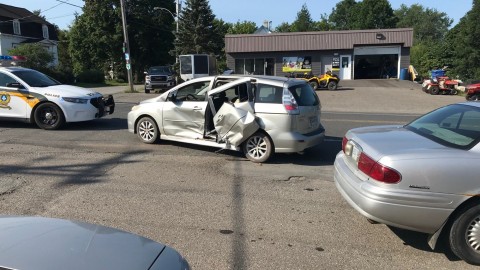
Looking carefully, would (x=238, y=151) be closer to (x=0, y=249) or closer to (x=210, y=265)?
(x=210, y=265)

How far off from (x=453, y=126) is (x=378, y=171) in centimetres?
134

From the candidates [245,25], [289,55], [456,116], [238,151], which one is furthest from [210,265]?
[245,25]

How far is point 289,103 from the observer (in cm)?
791

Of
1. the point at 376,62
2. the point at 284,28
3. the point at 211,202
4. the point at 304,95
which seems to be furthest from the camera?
the point at 284,28

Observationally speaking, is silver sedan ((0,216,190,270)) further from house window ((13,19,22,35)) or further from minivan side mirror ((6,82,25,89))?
house window ((13,19,22,35))

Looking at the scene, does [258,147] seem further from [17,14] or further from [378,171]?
[17,14]

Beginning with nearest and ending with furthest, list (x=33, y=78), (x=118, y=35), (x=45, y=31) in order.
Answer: (x=33, y=78) < (x=118, y=35) < (x=45, y=31)

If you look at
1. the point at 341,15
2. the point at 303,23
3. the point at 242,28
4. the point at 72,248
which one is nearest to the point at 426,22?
the point at 341,15

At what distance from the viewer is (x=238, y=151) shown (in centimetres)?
887

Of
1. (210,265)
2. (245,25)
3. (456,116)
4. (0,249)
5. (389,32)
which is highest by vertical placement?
(245,25)

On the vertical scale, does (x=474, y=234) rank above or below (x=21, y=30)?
below

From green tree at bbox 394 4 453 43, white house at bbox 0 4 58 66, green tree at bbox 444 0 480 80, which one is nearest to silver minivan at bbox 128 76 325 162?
green tree at bbox 444 0 480 80

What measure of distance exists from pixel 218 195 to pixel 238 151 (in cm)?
286

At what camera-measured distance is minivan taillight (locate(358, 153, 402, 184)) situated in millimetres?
4070
